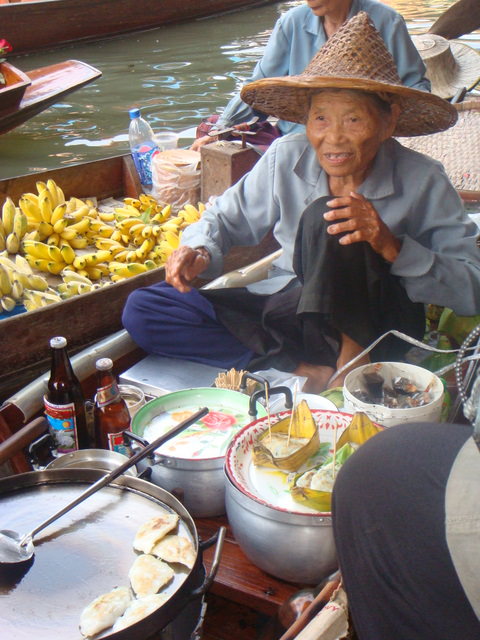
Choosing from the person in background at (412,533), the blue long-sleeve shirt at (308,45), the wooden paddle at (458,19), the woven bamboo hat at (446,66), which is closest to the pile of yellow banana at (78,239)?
the blue long-sleeve shirt at (308,45)

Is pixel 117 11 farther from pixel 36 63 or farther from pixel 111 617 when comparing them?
pixel 111 617

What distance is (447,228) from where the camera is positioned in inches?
83.4

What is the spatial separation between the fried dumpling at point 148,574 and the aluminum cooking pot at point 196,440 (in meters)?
0.35

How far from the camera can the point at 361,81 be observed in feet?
6.18

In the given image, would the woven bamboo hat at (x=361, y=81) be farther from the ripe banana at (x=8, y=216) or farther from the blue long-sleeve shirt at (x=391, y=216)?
the ripe banana at (x=8, y=216)

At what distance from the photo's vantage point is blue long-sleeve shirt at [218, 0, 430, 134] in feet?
10.6

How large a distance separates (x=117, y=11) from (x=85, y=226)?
9.73 m

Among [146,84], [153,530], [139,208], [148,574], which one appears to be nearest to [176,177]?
[139,208]

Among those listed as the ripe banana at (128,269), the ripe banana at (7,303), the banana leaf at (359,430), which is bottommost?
the ripe banana at (128,269)

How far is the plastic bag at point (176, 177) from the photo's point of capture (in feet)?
12.0

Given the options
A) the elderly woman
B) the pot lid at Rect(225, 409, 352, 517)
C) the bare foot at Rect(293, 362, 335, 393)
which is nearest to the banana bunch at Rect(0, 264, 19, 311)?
the elderly woman

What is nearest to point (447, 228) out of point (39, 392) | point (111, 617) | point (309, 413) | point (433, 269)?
point (433, 269)

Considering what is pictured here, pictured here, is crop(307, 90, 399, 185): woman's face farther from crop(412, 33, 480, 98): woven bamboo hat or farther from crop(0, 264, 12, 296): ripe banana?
crop(412, 33, 480, 98): woven bamboo hat

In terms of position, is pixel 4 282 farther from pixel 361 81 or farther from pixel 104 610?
pixel 104 610
